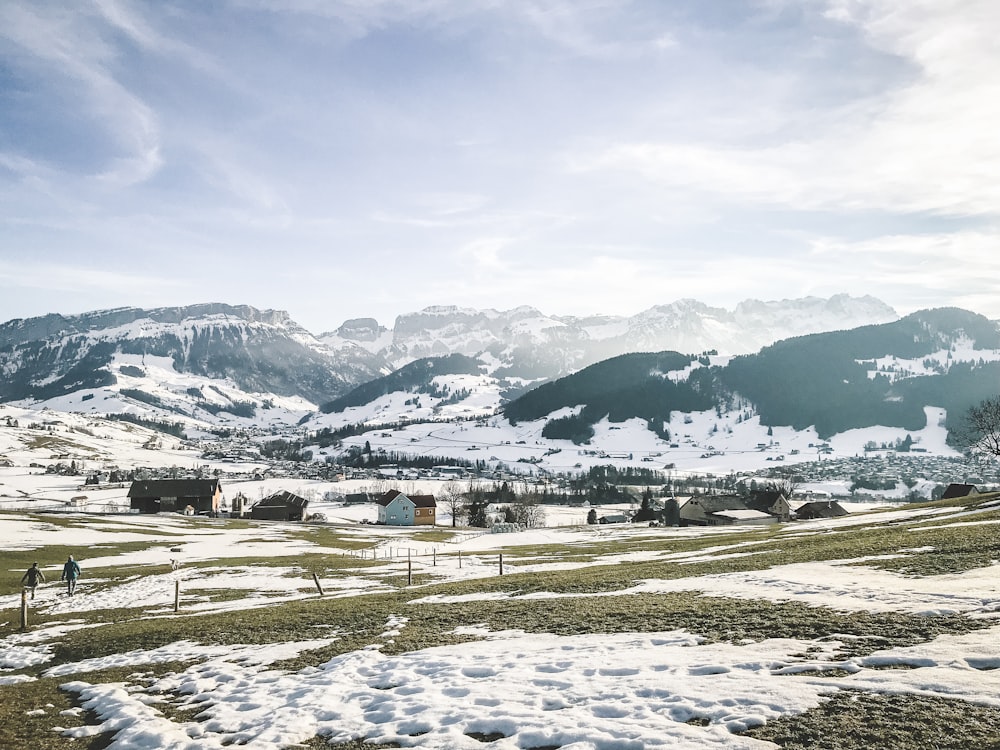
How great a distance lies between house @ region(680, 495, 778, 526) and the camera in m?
140

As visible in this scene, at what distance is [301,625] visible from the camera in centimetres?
2609

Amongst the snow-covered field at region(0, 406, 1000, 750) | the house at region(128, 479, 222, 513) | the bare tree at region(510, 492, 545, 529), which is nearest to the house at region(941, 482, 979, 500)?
the bare tree at region(510, 492, 545, 529)

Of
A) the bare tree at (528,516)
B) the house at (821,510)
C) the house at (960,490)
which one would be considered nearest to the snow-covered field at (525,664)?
the house at (960,490)

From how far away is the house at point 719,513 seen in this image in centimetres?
13950

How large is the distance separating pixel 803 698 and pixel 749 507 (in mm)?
152992

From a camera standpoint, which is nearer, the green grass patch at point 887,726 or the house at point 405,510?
the green grass patch at point 887,726

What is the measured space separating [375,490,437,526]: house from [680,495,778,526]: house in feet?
231

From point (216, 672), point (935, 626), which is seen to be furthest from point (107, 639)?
point (935, 626)

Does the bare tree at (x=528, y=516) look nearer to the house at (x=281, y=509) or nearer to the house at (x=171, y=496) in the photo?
the house at (x=281, y=509)

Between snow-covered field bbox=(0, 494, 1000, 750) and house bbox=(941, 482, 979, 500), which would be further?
house bbox=(941, 482, 979, 500)

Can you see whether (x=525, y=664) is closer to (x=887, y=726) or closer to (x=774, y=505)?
(x=887, y=726)

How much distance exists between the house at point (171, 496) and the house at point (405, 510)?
166 ft

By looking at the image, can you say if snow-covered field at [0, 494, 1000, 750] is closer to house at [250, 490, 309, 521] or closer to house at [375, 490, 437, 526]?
house at [375, 490, 437, 526]

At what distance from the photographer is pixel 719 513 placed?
5625 inches
